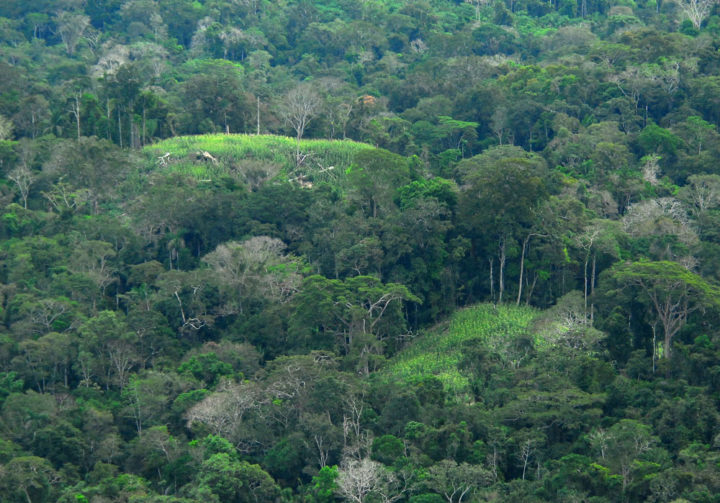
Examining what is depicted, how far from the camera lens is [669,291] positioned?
33.1m

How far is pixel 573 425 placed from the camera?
30.9m

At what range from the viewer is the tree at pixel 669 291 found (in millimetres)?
33062

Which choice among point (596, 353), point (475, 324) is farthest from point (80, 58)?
point (596, 353)

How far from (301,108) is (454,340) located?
47.2 ft

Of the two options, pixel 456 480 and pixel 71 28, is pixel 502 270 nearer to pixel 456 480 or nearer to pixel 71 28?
pixel 456 480

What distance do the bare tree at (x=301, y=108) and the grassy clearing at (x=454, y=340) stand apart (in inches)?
470

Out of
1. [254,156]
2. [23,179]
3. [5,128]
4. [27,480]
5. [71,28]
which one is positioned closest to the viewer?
[27,480]

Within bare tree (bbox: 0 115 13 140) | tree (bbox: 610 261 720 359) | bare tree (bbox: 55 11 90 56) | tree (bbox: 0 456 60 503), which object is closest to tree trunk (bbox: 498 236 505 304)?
tree (bbox: 610 261 720 359)

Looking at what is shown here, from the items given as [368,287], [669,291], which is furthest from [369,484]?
[669,291]

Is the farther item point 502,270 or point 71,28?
point 71,28

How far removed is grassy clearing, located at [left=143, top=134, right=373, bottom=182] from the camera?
1747 inches

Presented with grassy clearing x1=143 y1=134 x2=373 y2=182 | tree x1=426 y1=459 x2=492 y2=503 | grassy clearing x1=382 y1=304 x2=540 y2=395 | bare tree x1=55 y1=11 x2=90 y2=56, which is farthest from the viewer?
bare tree x1=55 y1=11 x2=90 y2=56

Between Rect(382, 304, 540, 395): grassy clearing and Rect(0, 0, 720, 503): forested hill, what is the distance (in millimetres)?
104

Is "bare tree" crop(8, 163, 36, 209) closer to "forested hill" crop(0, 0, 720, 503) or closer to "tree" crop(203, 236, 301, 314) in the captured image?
"forested hill" crop(0, 0, 720, 503)
